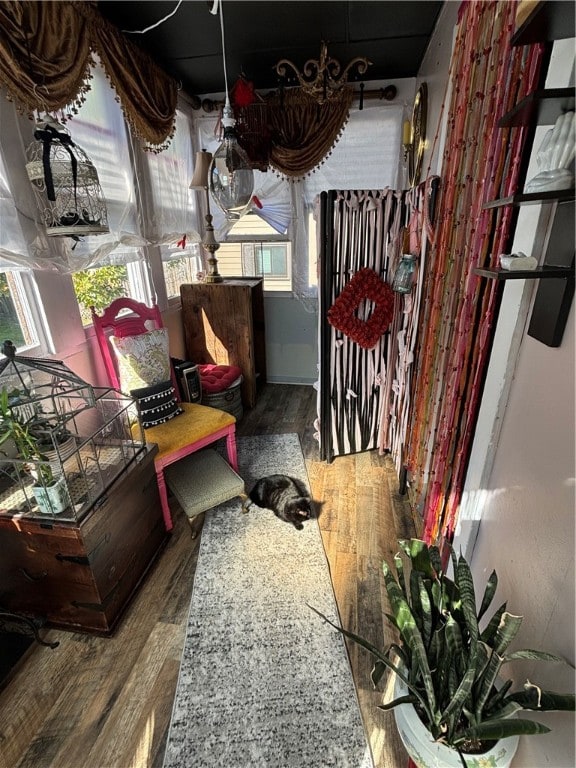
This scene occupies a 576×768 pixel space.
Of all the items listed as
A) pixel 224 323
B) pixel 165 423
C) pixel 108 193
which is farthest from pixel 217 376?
pixel 108 193

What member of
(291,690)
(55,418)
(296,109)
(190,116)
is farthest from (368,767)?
(190,116)

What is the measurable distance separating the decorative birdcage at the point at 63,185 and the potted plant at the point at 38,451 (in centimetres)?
83

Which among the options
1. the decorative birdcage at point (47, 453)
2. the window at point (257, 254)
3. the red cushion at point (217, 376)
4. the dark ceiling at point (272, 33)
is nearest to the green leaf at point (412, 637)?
the decorative birdcage at point (47, 453)

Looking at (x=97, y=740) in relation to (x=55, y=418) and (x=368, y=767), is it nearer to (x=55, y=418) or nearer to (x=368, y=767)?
(x=368, y=767)

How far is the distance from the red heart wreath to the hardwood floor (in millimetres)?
1043

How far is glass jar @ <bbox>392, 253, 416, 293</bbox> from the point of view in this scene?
1925 millimetres

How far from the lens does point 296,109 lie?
116 inches

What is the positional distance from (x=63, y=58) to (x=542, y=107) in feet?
6.59

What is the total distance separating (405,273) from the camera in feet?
6.39

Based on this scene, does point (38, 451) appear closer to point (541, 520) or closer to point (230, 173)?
point (230, 173)

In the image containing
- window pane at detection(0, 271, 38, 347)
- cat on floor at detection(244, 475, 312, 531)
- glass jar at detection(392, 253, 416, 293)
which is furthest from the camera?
cat on floor at detection(244, 475, 312, 531)

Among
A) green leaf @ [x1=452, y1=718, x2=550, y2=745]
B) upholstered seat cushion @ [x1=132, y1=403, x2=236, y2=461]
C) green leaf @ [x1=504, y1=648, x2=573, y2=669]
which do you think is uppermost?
green leaf @ [x1=504, y1=648, x2=573, y2=669]

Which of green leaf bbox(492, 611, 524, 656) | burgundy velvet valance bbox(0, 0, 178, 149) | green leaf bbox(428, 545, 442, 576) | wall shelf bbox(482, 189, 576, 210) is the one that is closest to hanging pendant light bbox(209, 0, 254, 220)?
burgundy velvet valance bbox(0, 0, 178, 149)

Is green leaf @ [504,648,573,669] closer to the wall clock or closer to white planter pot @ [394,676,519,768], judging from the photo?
white planter pot @ [394,676,519,768]
